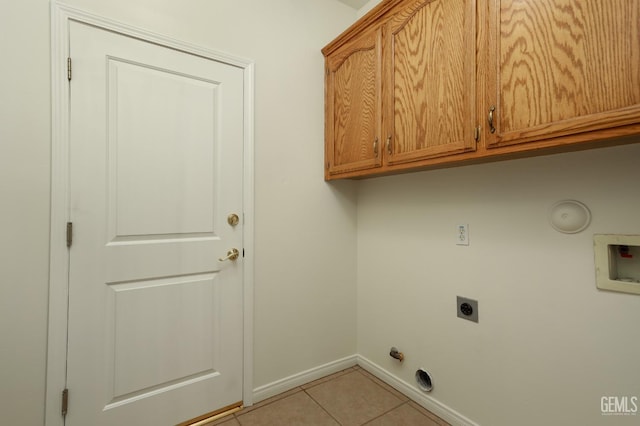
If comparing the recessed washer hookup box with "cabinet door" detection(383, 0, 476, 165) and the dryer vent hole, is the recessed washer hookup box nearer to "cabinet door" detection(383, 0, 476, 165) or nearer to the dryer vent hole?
"cabinet door" detection(383, 0, 476, 165)

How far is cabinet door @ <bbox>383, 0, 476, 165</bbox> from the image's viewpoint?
1.22m

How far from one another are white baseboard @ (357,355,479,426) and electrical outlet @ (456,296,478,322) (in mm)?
527

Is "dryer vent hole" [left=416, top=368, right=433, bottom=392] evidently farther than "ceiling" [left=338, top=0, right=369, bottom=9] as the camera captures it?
No

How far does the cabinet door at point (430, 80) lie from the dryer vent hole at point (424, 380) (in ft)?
4.13

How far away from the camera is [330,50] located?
6.42 ft

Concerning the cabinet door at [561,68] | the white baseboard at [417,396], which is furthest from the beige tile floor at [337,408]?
the cabinet door at [561,68]

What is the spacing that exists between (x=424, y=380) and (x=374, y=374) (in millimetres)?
411

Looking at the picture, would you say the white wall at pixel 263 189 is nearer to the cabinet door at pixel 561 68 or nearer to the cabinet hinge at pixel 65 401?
the cabinet hinge at pixel 65 401

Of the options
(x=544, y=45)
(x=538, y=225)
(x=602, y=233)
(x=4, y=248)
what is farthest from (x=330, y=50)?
(x=4, y=248)

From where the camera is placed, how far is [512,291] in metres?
1.36

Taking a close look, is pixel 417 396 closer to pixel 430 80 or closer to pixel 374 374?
pixel 374 374

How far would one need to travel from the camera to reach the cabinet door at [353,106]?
5.41 ft

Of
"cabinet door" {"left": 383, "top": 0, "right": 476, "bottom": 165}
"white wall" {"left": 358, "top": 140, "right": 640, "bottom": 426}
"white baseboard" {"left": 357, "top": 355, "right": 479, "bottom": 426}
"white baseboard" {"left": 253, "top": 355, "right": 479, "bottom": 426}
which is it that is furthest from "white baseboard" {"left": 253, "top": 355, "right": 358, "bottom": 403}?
"cabinet door" {"left": 383, "top": 0, "right": 476, "bottom": 165}

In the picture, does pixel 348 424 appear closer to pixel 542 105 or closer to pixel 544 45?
pixel 542 105
